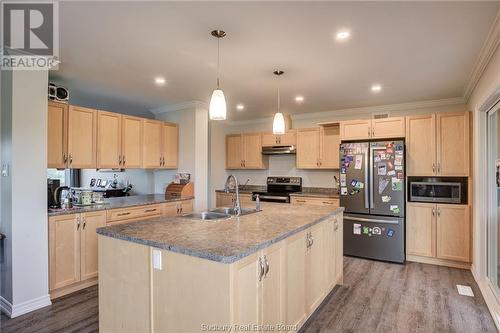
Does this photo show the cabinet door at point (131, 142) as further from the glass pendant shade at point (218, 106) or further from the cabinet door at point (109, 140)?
the glass pendant shade at point (218, 106)

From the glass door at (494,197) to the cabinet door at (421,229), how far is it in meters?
0.99

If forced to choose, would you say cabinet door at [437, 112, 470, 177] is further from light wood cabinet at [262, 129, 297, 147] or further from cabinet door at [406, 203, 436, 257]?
light wood cabinet at [262, 129, 297, 147]

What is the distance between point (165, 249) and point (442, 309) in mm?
2742

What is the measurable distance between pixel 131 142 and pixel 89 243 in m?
1.56

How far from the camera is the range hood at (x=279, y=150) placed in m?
5.58

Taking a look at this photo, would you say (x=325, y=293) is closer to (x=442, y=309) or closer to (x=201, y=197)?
(x=442, y=309)

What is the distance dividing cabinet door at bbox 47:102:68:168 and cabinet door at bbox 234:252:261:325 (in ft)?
9.11

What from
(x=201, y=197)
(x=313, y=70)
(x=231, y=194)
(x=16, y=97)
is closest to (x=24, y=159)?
(x=16, y=97)

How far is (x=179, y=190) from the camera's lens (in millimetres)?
4555

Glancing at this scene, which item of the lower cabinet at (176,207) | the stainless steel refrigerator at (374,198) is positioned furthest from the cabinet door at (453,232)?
the lower cabinet at (176,207)

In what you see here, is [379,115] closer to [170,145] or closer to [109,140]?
[170,145]

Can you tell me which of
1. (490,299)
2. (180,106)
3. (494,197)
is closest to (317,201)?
(494,197)

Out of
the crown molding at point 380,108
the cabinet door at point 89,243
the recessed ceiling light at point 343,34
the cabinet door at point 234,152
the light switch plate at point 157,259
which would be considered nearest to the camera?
the light switch plate at point 157,259

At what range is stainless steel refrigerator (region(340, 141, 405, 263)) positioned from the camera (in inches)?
164
